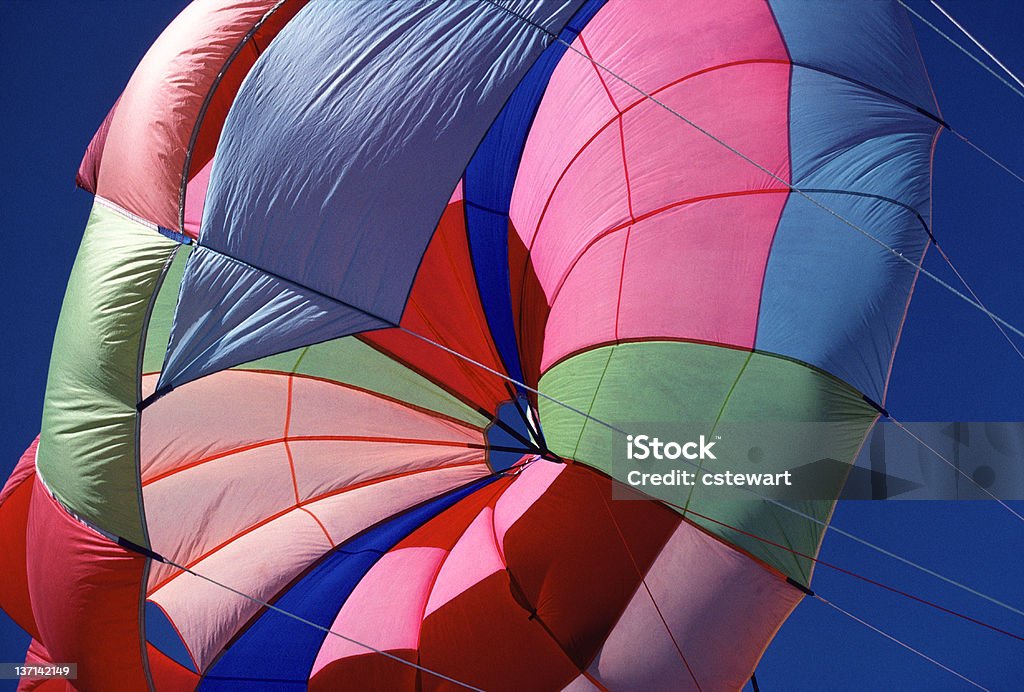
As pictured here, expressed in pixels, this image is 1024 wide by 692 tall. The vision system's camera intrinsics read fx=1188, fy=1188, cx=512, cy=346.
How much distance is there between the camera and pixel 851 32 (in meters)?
4.30

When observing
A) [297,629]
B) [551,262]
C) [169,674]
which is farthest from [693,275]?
[169,674]

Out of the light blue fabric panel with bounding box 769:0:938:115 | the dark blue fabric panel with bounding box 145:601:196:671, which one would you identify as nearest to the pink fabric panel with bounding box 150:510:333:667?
the dark blue fabric panel with bounding box 145:601:196:671

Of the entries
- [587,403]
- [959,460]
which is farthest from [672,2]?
[959,460]

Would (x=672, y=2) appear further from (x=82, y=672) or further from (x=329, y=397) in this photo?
(x=82, y=672)

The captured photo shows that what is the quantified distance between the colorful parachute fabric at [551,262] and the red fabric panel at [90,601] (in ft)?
0.04

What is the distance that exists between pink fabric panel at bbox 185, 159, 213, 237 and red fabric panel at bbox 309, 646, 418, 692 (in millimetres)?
1875

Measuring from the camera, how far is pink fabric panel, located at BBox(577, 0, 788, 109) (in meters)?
4.30

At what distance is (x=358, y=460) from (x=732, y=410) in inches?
84.2

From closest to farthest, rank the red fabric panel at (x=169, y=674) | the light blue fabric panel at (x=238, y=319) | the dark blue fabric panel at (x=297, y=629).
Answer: the light blue fabric panel at (x=238, y=319) → the red fabric panel at (x=169, y=674) → the dark blue fabric panel at (x=297, y=629)

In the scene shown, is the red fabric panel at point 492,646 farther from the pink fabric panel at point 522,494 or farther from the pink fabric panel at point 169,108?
the pink fabric panel at point 169,108

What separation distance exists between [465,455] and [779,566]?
6.30 ft

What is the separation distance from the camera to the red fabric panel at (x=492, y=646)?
14.7 ft

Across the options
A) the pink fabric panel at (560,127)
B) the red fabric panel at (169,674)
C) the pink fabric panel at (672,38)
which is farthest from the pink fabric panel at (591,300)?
the red fabric panel at (169,674)

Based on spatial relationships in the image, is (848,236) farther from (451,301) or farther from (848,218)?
(451,301)
